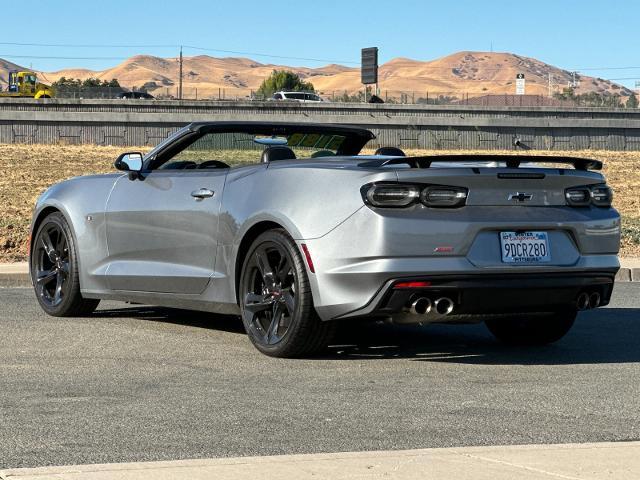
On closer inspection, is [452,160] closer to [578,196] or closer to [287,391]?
[578,196]

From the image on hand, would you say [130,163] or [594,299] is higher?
[130,163]

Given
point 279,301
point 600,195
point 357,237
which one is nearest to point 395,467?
point 357,237

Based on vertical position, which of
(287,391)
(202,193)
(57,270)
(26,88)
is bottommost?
(287,391)

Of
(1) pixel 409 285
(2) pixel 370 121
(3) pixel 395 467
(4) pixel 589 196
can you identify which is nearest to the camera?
(3) pixel 395 467

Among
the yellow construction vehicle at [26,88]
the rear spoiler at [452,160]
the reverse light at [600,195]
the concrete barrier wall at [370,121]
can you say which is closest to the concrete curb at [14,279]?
the rear spoiler at [452,160]

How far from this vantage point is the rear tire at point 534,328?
8.88 m

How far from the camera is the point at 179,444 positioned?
18.3ft

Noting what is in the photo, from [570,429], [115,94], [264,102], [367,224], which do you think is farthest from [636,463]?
[115,94]

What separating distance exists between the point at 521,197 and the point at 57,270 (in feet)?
13.3

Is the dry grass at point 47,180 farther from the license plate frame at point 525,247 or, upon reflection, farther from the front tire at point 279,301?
the license plate frame at point 525,247

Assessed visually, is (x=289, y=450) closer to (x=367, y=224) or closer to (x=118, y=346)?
(x=367, y=224)

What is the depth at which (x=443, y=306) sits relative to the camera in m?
7.54

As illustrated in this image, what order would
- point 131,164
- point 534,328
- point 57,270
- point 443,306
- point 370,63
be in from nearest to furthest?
point 443,306, point 534,328, point 131,164, point 57,270, point 370,63

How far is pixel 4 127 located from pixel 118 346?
7269 cm
